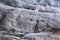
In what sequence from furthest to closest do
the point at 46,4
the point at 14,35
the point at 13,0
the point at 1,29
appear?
the point at 46,4 < the point at 13,0 < the point at 1,29 < the point at 14,35

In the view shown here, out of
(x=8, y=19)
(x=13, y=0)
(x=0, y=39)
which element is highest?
(x=13, y=0)

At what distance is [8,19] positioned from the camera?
13.2 feet

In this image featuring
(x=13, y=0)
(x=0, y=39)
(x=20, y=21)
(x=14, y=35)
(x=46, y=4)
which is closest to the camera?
(x=0, y=39)

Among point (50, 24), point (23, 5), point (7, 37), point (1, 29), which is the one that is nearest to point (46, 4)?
point (23, 5)

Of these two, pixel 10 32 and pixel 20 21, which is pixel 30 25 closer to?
pixel 20 21

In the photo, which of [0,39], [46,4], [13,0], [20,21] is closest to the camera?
[0,39]

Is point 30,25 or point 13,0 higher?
point 13,0

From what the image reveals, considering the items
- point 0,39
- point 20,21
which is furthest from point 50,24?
point 0,39

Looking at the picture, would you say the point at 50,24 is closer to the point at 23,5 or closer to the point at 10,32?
the point at 10,32

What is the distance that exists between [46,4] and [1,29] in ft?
8.96

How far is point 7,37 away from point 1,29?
658 millimetres

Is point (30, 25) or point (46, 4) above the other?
point (46, 4)

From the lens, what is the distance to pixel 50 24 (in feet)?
13.5

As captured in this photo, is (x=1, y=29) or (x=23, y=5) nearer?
(x=1, y=29)
